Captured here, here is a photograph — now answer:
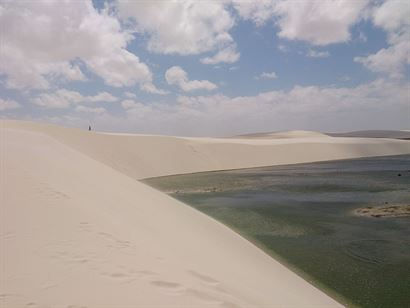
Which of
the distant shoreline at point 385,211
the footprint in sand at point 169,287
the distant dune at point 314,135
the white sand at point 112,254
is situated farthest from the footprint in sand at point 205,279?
the distant dune at point 314,135

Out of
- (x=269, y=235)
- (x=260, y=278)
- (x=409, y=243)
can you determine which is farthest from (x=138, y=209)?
(x=409, y=243)

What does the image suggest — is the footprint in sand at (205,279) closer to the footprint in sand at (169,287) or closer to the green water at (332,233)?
the footprint in sand at (169,287)

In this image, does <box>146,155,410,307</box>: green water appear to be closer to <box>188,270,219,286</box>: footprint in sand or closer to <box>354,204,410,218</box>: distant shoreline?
A: <box>354,204,410,218</box>: distant shoreline

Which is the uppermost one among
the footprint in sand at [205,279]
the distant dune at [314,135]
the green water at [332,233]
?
the distant dune at [314,135]

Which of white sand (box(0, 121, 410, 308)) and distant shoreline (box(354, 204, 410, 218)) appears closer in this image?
white sand (box(0, 121, 410, 308))

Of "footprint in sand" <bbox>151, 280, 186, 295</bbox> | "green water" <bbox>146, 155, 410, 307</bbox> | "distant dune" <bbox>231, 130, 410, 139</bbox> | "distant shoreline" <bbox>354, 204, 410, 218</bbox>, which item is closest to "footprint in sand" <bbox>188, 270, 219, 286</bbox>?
"footprint in sand" <bbox>151, 280, 186, 295</bbox>

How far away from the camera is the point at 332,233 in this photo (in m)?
7.19

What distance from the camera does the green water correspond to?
467 centimetres

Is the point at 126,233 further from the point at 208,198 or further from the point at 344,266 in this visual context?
the point at 208,198

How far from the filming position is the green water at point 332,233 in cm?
467

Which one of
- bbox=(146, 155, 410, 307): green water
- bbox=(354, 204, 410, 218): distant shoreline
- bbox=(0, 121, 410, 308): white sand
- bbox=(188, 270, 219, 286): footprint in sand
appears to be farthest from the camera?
bbox=(354, 204, 410, 218): distant shoreline

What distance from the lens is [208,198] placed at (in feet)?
40.5

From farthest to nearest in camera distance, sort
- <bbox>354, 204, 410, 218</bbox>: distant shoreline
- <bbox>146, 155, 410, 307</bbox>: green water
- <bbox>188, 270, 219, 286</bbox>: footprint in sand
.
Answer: <bbox>354, 204, 410, 218</bbox>: distant shoreline → <bbox>146, 155, 410, 307</bbox>: green water → <bbox>188, 270, 219, 286</bbox>: footprint in sand

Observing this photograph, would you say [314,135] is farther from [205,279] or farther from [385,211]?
[205,279]
